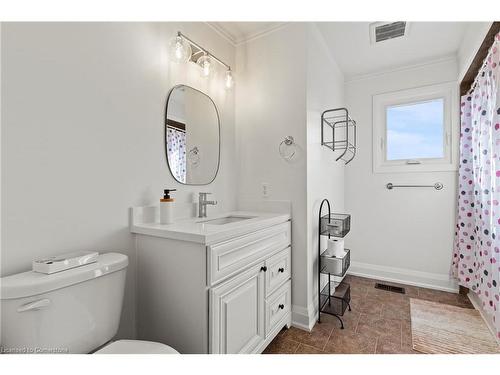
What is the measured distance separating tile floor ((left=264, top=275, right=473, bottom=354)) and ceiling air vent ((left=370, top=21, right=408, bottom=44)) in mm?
2387

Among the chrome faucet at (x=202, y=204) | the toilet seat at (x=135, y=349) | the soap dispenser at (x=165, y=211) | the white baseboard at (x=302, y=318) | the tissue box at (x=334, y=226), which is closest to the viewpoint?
the toilet seat at (x=135, y=349)

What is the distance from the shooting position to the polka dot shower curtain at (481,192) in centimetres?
158

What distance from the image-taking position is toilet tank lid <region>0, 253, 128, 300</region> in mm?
817

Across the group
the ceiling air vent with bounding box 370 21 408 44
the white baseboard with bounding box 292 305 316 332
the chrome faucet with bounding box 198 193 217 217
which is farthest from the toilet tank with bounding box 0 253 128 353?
the ceiling air vent with bounding box 370 21 408 44

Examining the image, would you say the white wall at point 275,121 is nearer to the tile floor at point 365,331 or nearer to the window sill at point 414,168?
the tile floor at point 365,331

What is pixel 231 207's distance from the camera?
2100 millimetres

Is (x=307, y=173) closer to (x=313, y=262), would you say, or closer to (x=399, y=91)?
(x=313, y=262)

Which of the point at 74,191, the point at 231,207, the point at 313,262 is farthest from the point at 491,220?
the point at 74,191

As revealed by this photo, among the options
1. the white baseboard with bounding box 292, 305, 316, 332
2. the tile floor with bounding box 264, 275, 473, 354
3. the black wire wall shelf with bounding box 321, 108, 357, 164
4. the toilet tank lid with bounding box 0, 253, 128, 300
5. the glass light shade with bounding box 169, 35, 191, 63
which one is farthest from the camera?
the black wire wall shelf with bounding box 321, 108, 357, 164

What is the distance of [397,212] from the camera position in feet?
9.20

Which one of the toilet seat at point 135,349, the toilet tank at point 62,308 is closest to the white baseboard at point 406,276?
the toilet seat at point 135,349

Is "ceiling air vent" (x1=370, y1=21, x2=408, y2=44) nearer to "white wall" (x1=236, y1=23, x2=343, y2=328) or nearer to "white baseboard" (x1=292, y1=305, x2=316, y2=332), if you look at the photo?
"white wall" (x1=236, y1=23, x2=343, y2=328)
